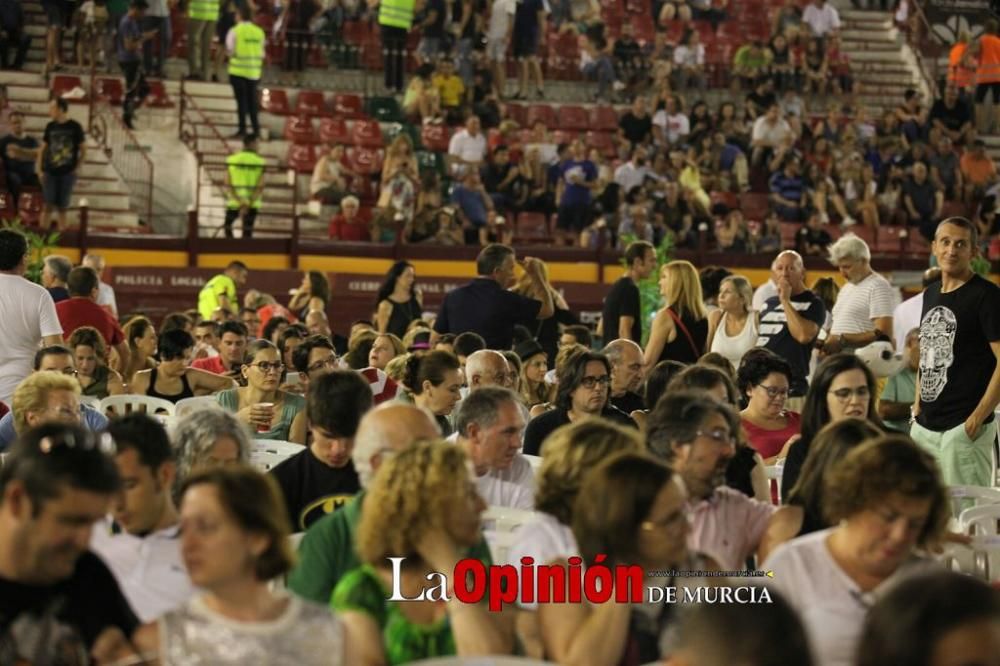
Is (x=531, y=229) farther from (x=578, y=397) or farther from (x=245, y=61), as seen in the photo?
(x=578, y=397)

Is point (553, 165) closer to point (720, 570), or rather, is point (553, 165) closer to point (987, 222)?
point (987, 222)

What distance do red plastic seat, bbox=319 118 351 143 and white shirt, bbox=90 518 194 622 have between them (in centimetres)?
1842

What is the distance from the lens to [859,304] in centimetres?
1086

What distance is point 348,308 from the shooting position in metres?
20.0

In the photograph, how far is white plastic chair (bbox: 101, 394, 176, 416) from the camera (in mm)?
9398

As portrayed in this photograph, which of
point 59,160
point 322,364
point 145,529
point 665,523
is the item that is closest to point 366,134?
point 59,160

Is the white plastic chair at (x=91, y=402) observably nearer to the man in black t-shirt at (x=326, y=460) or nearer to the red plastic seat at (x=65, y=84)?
the man in black t-shirt at (x=326, y=460)

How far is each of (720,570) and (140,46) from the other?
18.9 metres

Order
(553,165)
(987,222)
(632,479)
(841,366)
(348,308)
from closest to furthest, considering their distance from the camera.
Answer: (632,479) → (841,366) → (348,308) → (553,165) → (987,222)

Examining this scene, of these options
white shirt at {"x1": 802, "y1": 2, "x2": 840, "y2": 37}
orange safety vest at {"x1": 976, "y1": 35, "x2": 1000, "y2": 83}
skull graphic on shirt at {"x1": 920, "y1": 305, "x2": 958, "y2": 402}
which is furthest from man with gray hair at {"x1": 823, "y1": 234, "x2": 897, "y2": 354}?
white shirt at {"x1": 802, "y1": 2, "x2": 840, "y2": 37}

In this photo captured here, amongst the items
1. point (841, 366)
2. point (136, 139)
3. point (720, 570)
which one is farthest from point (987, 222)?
point (720, 570)

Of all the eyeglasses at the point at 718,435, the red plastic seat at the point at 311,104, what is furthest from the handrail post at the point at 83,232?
the eyeglasses at the point at 718,435

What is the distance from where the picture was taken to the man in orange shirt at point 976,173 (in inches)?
1004

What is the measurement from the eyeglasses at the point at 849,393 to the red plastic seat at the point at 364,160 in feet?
52.9
